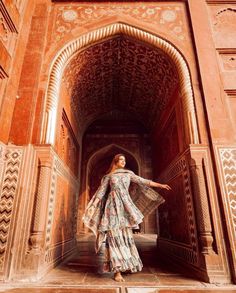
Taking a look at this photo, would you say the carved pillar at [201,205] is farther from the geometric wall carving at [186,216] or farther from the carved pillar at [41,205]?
the carved pillar at [41,205]

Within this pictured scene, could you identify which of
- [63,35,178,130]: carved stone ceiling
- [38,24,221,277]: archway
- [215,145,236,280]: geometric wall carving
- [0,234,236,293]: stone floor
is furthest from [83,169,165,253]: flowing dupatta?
[63,35,178,130]: carved stone ceiling

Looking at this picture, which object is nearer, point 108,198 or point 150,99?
point 108,198

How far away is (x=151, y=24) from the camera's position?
4305 millimetres

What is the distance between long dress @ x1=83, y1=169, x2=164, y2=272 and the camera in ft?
9.40

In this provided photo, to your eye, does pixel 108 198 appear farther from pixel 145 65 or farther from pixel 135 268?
pixel 145 65

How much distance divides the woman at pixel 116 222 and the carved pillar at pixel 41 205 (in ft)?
1.96

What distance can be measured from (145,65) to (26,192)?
11.7ft

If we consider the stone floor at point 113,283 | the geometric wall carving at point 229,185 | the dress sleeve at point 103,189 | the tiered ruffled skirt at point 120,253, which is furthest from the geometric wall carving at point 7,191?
the geometric wall carving at point 229,185

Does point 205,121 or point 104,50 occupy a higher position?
point 104,50

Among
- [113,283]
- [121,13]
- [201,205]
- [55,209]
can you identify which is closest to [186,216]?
[201,205]

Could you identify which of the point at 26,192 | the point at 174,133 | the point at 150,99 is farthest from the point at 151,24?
the point at 26,192

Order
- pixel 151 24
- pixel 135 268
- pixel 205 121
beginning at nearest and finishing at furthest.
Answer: pixel 135 268, pixel 205 121, pixel 151 24

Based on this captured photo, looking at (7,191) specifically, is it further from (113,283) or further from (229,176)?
(229,176)

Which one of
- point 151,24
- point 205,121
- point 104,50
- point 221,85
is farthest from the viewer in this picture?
point 104,50
